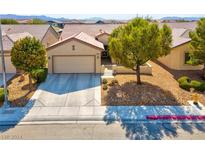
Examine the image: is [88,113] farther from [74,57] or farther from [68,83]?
[74,57]

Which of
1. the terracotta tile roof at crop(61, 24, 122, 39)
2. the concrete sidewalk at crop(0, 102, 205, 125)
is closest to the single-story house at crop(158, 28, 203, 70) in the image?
the concrete sidewalk at crop(0, 102, 205, 125)

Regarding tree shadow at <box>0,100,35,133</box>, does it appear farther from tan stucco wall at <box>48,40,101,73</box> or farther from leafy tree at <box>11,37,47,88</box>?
tan stucco wall at <box>48,40,101,73</box>

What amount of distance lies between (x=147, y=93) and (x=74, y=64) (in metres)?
10.1

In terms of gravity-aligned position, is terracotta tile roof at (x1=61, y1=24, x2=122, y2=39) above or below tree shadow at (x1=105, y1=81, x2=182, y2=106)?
above

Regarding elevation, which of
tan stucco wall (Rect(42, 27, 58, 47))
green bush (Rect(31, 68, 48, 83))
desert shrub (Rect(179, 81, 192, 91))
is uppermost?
tan stucco wall (Rect(42, 27, 58, 47))

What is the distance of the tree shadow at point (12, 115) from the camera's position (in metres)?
15.5

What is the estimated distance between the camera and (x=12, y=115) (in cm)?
1678

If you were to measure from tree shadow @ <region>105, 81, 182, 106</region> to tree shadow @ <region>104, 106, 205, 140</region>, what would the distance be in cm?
85

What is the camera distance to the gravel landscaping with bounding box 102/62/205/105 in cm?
1914

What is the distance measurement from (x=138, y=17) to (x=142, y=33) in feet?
9.08

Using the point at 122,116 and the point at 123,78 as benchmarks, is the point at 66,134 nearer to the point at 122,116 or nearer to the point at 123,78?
the point at 122,116

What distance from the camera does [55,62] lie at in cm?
2748

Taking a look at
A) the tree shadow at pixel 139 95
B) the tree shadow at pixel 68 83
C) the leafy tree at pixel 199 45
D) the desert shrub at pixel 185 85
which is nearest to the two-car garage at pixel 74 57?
the tree shadow at pixel 68 83

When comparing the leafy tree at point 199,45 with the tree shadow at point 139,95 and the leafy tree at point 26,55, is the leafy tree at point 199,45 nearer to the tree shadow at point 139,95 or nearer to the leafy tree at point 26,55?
the tree shadow at point 139,95
